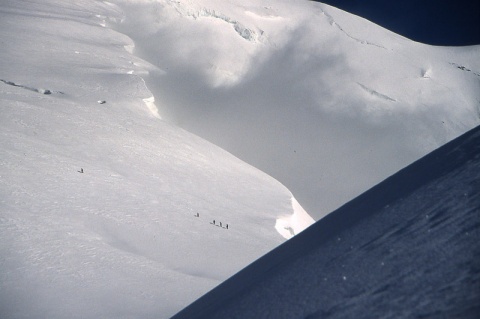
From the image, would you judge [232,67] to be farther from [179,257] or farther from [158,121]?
[179,257]

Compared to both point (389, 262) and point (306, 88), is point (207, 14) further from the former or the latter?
point (389, 262)

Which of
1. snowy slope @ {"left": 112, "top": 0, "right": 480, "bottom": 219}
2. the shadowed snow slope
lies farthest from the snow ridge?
the shadowed snow slope

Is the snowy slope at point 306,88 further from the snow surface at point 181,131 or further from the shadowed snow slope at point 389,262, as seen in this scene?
the shadowed snow slope at point 389,262

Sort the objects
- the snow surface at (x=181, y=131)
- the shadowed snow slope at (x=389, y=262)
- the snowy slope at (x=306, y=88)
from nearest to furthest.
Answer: the shadowed snow slope at (x=389, y=262) → the snow surface at (x=181, y=131) → the snowy slope at (x=306, y=88)

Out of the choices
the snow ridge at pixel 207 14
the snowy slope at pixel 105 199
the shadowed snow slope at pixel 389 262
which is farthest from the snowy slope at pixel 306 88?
the shadowed snow slope at pixel 389 262

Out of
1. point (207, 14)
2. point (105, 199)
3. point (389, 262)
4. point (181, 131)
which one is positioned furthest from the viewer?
point (207, 14)

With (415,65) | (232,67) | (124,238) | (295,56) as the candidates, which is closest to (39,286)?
(124,238)

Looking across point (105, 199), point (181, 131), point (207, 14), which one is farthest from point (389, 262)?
point (207, 14)
